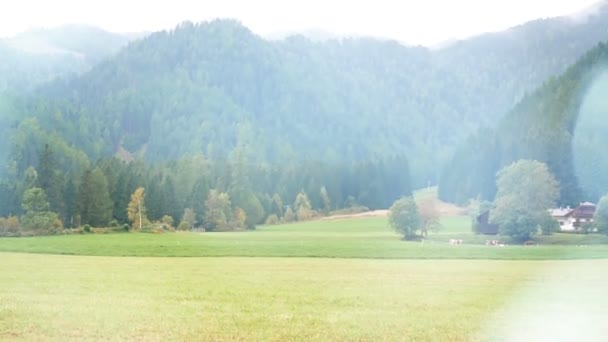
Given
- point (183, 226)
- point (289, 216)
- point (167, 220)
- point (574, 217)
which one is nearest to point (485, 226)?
point (574, 217)

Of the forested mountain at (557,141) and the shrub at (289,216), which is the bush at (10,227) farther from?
the forested mountain at (557,141)

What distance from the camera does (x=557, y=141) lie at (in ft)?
444

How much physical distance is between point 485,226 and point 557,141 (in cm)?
5370

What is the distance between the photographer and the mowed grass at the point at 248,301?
19438 millimetres

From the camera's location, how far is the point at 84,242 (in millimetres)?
65875

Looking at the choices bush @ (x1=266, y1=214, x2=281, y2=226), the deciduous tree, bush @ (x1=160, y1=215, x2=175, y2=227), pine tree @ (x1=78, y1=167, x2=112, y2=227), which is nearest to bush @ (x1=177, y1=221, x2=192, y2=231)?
bush @ (x1=160, y1=215, x2=175, y2=227)

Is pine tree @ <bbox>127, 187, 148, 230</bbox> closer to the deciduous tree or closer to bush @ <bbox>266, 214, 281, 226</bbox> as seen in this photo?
bush @ <bbox>266, 214, 281, 226</bbox>

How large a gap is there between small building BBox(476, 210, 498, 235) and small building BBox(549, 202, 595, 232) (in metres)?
8.21

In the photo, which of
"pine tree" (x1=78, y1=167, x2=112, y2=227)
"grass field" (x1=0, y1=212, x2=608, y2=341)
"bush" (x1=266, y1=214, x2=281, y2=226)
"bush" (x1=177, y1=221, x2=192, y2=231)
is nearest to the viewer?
"grass field" (x1=0, y1=212, x2=608, y2=341)

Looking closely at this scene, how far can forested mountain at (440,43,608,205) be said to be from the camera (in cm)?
12723

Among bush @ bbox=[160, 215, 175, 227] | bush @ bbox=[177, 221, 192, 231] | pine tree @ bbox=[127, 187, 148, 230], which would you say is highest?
pine tree @ bbox=[127, 187, 148, 230]

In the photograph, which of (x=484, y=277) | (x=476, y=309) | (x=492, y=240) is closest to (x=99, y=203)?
(x=492, y=240)

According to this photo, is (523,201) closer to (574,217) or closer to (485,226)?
(485,226)

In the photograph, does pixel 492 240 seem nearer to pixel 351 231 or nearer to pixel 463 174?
pixel 351 231
